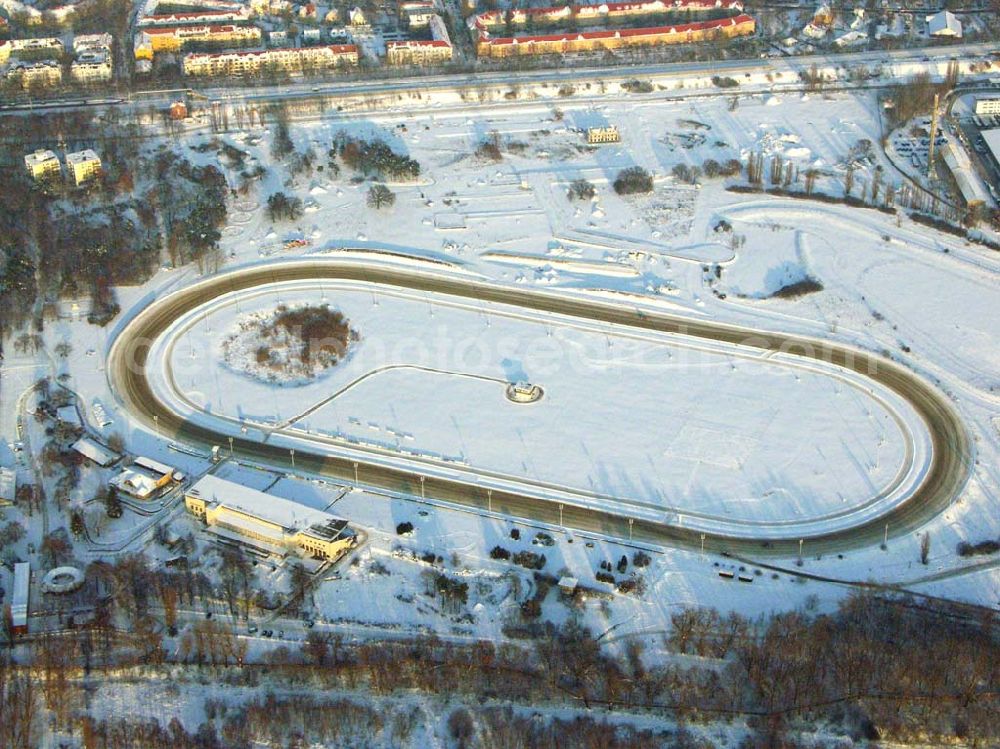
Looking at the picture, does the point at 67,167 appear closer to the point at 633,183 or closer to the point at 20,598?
the point at 633,183

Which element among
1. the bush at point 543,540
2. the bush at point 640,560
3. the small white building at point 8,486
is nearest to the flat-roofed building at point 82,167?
the small white building at point 8,486

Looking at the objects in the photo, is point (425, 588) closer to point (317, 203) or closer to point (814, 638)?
point (814, 638)

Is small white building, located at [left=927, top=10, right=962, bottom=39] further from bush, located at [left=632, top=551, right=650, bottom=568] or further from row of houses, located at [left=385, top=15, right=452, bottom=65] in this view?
bush, located at [left=632, top=551, right=650, bottom=568]

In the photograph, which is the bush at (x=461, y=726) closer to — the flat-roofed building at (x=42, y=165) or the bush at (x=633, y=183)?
the bush at (x=633, y=183)

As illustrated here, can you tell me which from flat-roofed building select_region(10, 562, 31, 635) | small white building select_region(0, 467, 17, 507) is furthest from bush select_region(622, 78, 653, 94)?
flat-roofed building select_region(10, 562, 31, 635)

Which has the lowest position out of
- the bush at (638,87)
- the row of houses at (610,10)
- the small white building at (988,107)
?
the small white building at (988,107)

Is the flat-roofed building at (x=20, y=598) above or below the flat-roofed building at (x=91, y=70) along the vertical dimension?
below
